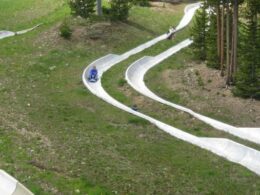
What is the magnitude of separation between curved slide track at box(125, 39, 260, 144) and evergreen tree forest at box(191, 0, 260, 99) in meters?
4.60

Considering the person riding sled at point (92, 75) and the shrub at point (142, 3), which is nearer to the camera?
the person riding sled at point (92, 75)

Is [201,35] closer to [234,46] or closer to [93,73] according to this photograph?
[234,46]

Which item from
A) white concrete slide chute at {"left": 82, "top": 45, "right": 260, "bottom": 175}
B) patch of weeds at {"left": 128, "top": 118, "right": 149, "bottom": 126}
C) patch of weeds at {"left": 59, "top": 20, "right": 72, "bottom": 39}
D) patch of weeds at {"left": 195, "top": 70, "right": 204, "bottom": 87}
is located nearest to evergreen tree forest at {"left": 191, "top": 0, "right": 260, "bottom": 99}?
patch of weeds at {"left": 195, "top": 70, "right": 204, "bottom": 87}

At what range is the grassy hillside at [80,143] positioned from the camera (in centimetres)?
2530

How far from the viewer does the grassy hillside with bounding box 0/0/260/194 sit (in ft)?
83.0

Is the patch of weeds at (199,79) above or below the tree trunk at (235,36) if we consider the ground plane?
below

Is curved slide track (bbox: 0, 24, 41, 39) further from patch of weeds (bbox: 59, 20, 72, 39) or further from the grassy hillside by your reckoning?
patch of weeds (bbox: 59, 20, 72, 39)

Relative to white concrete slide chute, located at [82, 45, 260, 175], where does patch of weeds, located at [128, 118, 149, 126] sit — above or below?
above

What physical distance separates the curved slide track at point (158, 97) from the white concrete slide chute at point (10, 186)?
14894 mm

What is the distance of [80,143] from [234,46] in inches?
654

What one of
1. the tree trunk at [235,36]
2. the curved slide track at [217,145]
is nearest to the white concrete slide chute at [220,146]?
the curved slide track at [217,145]

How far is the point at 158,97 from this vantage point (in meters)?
A: 39.4

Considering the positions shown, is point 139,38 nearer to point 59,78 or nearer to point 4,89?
point 59,78

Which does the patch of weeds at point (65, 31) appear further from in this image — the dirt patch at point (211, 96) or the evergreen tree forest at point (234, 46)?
the evergreen tree forest at point (234, 46)
